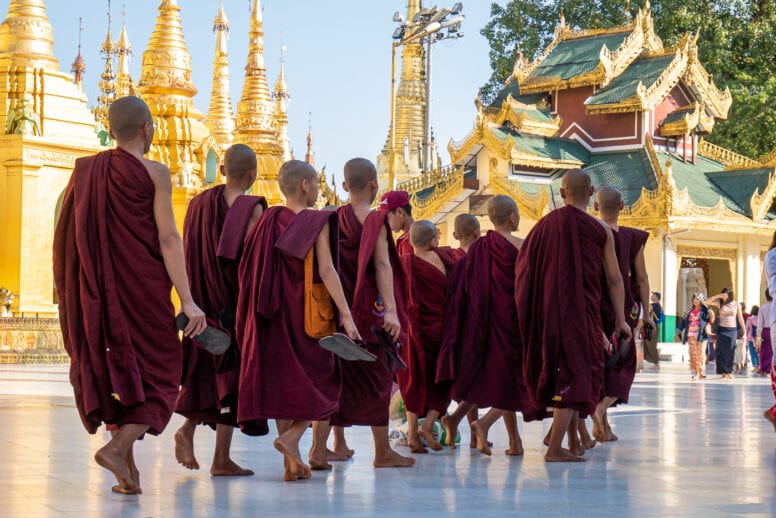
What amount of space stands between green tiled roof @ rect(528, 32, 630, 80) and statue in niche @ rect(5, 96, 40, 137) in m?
15.4

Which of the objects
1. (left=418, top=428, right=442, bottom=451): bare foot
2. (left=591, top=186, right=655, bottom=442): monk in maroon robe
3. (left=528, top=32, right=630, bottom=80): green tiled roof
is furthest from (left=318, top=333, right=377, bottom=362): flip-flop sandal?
(left=528, top=32, right=630, bottom=80): green tiled roof

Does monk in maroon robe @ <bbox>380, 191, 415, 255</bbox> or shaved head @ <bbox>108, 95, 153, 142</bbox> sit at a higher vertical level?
shaved head @ <bbox>108, 95, 153, 142</bbox>

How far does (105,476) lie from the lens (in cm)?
679

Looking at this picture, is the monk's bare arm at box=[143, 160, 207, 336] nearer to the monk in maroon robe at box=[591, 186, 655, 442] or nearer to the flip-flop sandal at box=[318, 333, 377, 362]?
the flip-flop sandal at box=[318, 333, 377, 362]

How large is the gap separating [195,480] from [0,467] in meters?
1.09

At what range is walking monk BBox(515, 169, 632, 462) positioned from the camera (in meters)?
7.95

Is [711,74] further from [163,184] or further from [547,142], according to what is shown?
[163,184]

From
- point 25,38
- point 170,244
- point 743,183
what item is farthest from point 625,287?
point 743,183

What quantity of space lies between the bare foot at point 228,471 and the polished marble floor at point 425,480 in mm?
100

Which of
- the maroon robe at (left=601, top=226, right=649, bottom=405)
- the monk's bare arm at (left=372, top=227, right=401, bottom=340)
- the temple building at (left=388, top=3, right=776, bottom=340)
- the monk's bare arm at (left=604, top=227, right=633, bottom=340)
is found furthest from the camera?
the temple building at (left=388, top=3, right=776, bottom=340)

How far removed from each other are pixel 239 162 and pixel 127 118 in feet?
3.68

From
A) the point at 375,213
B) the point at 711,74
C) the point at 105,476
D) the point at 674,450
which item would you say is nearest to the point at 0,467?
the point at 105,476

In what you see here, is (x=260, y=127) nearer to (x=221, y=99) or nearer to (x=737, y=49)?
(x=221, y=99)

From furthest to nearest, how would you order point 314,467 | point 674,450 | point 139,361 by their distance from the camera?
point 674,450
point 314,467
point 139,361
